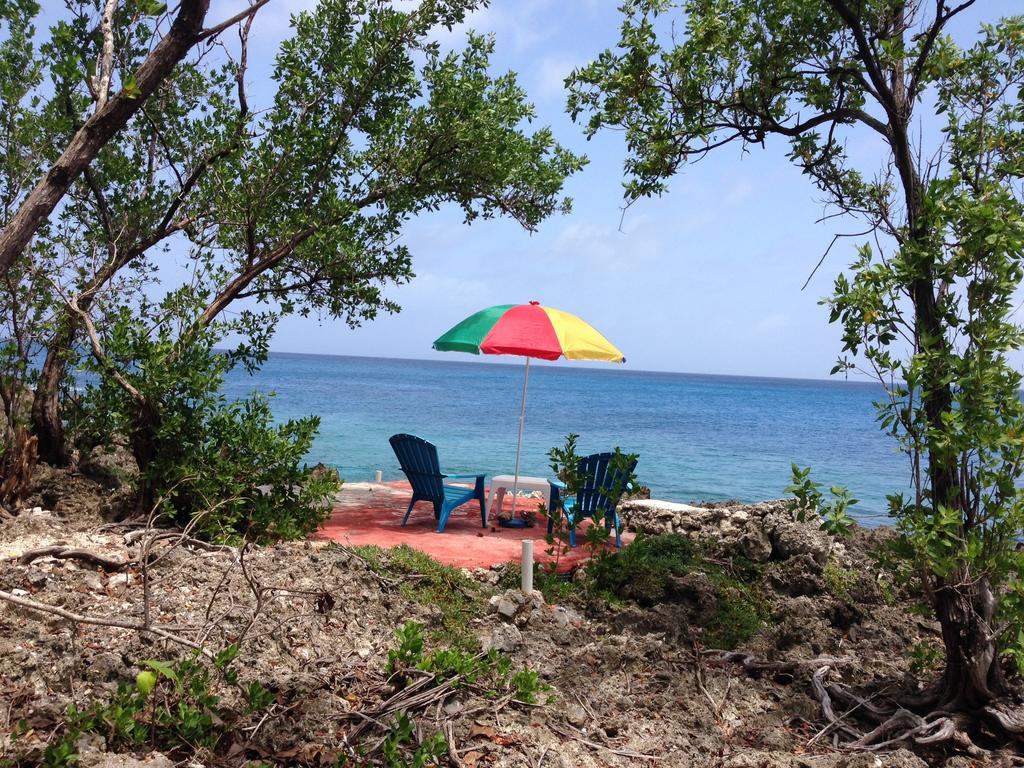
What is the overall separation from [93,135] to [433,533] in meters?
5.18

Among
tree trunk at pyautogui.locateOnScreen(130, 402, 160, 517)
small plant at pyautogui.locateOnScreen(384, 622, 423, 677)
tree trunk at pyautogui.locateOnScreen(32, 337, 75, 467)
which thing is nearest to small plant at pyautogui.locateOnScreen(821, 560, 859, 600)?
small plant at pyautogui.locateOnScreen(384, 622, 423, 677)

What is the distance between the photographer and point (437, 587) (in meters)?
5.30

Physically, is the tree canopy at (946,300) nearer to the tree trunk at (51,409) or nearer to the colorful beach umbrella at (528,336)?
the colorful beach umbrella at (528,336)

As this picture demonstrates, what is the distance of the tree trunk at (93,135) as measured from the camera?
2.62 metres

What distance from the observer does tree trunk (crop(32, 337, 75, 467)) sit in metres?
7.00

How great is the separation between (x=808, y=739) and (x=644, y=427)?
3387 centimetres

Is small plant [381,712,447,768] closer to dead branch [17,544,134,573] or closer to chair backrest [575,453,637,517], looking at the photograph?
dead branch [17,544,134,573]

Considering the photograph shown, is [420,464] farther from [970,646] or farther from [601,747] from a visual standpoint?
[970,646]

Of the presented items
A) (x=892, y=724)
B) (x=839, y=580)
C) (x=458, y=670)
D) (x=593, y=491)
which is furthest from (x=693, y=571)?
(x=458, y=670)

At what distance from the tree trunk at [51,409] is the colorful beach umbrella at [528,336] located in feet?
10.9

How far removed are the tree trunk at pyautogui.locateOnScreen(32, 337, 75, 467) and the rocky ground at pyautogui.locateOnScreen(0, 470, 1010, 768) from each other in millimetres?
1150

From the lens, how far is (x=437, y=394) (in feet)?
186

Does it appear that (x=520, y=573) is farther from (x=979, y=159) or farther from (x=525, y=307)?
(x=979, y=159)

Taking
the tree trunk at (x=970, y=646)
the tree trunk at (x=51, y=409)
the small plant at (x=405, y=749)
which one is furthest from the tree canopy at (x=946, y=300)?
the tree trunk at (x=51, y=409)
